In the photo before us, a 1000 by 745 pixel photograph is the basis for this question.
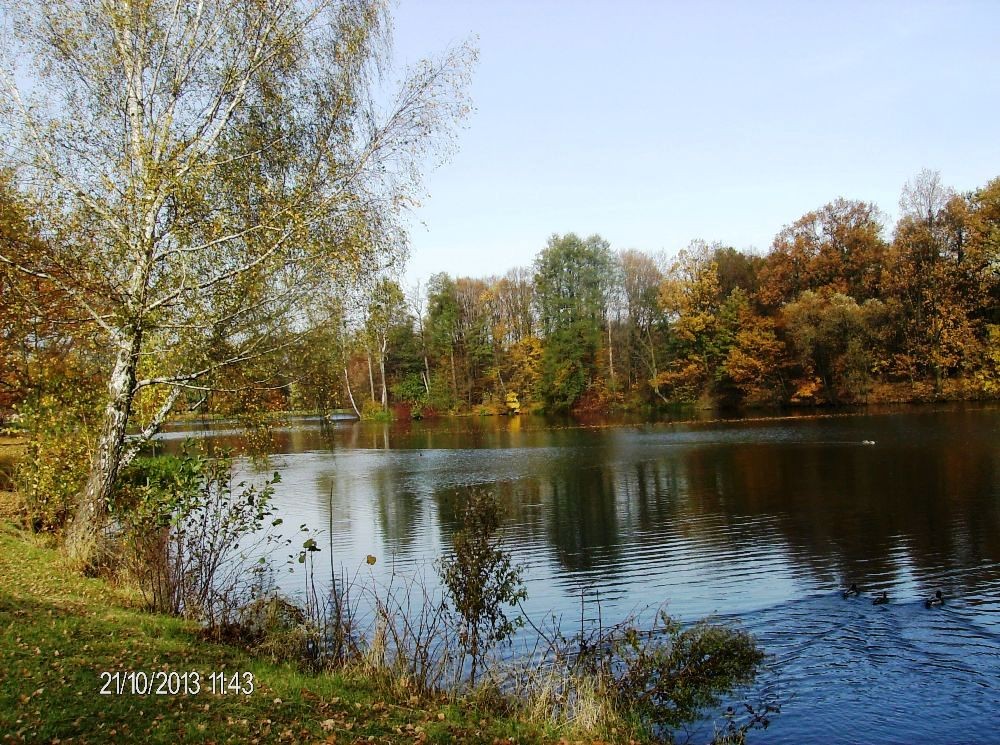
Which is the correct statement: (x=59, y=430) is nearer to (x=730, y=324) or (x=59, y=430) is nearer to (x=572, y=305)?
(x=730, y=324)

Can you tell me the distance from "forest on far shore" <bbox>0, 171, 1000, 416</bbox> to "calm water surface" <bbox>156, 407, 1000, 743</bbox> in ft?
51.5

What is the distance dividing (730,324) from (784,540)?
155 ft

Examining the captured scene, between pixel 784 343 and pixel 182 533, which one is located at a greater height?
pixel 784 343

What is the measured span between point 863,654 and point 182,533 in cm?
928

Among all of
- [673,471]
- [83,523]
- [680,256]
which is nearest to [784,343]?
[680,256]

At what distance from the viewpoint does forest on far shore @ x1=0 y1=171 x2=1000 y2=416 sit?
50.2 m

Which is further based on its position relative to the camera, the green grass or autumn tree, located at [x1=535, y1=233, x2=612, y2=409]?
autumn tree, located at [x1=535, y1=233, x2=612, y2=409]

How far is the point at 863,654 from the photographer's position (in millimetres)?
9539

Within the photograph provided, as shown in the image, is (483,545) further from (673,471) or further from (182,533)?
(673,471)

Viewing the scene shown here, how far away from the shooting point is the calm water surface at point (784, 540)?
865cm

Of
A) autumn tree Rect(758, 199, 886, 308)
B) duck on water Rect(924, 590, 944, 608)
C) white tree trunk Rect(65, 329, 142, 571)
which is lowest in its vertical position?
duck on water Rect(924, 590, 944, 608)

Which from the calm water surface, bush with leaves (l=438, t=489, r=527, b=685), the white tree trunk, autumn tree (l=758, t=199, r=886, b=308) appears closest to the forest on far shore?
autumn tree (l=758, t=199, r=886, b=308)

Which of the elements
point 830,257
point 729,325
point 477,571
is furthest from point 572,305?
point 477,571

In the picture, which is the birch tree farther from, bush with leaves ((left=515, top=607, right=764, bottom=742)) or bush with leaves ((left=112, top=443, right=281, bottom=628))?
bush with leaves ((left=515, top=607, right=764, bottom=742))
